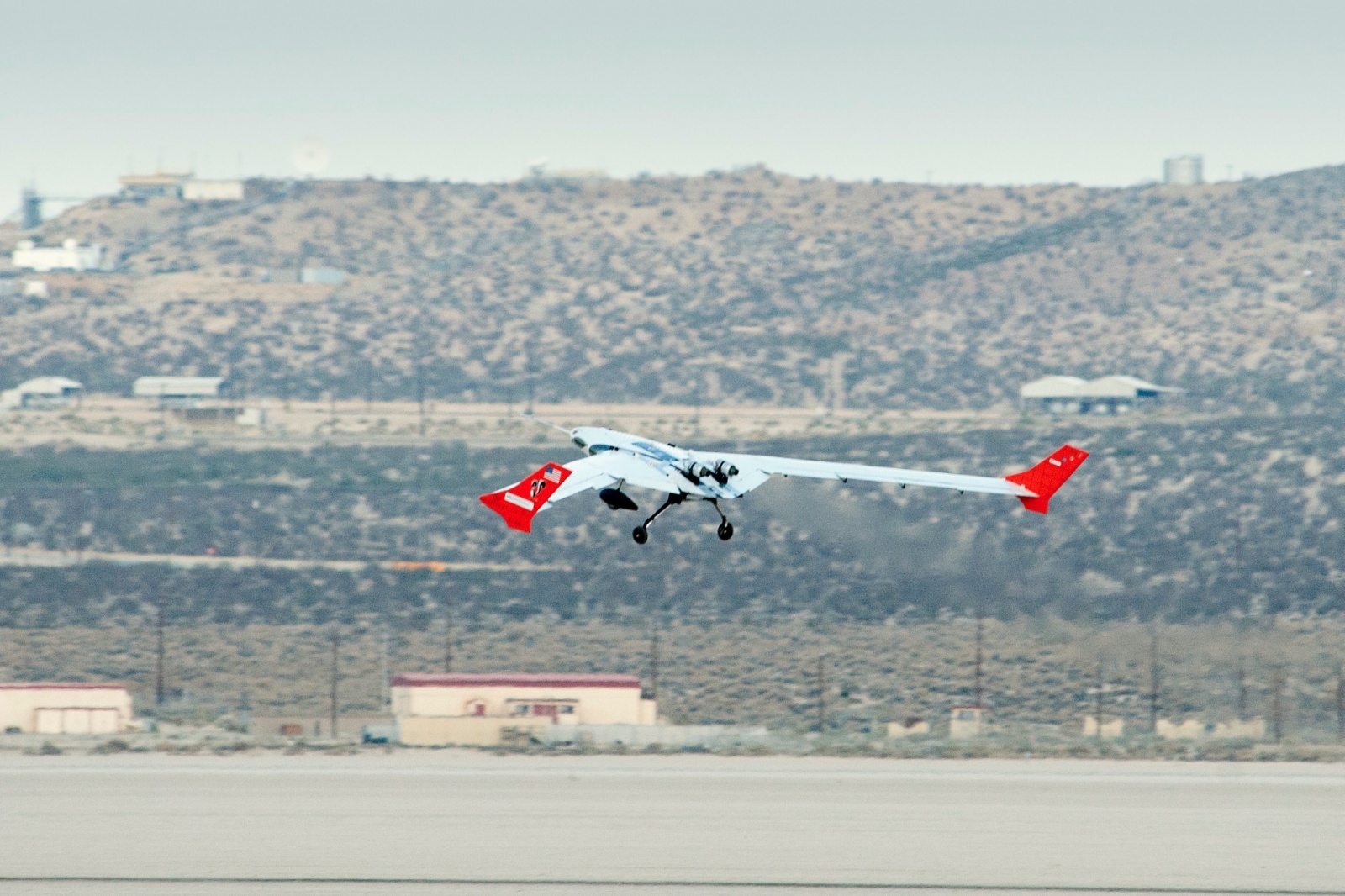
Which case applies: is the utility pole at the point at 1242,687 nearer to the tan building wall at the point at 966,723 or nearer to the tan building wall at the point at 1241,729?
the tan building wall at the point at 1241,729

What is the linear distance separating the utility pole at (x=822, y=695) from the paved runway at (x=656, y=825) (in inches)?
304

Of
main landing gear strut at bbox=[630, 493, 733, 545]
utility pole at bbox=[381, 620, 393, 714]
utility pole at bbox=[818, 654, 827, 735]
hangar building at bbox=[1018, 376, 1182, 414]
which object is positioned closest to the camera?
main landing gear strut at bbox=[630, 493, 733, 545]

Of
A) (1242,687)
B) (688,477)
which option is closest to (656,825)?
(688,477)

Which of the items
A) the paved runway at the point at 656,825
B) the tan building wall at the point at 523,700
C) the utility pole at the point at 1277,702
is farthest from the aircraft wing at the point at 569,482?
the utility pole at the point at 1277,702

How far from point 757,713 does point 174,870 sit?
38565mm

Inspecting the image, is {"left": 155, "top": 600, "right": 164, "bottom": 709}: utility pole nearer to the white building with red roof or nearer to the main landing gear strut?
the white building with red roof

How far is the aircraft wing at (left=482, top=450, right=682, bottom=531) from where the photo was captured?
130 ft

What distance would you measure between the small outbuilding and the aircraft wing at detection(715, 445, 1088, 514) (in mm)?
142686

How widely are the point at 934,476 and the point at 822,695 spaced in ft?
173

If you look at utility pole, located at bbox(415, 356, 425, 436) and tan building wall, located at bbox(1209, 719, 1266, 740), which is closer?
tan building wall, located at bbox(1209, 719, 1266, 740)

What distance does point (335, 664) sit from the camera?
84.3 m

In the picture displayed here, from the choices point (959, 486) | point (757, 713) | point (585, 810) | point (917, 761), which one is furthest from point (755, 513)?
point (959, 486)

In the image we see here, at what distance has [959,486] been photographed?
41594mm

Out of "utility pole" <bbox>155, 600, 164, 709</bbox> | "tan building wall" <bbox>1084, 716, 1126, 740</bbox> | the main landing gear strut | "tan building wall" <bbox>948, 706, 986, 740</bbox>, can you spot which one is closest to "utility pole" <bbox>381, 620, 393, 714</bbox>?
"utility pole" <bbox>155, 600, 164, 709</bbox>
